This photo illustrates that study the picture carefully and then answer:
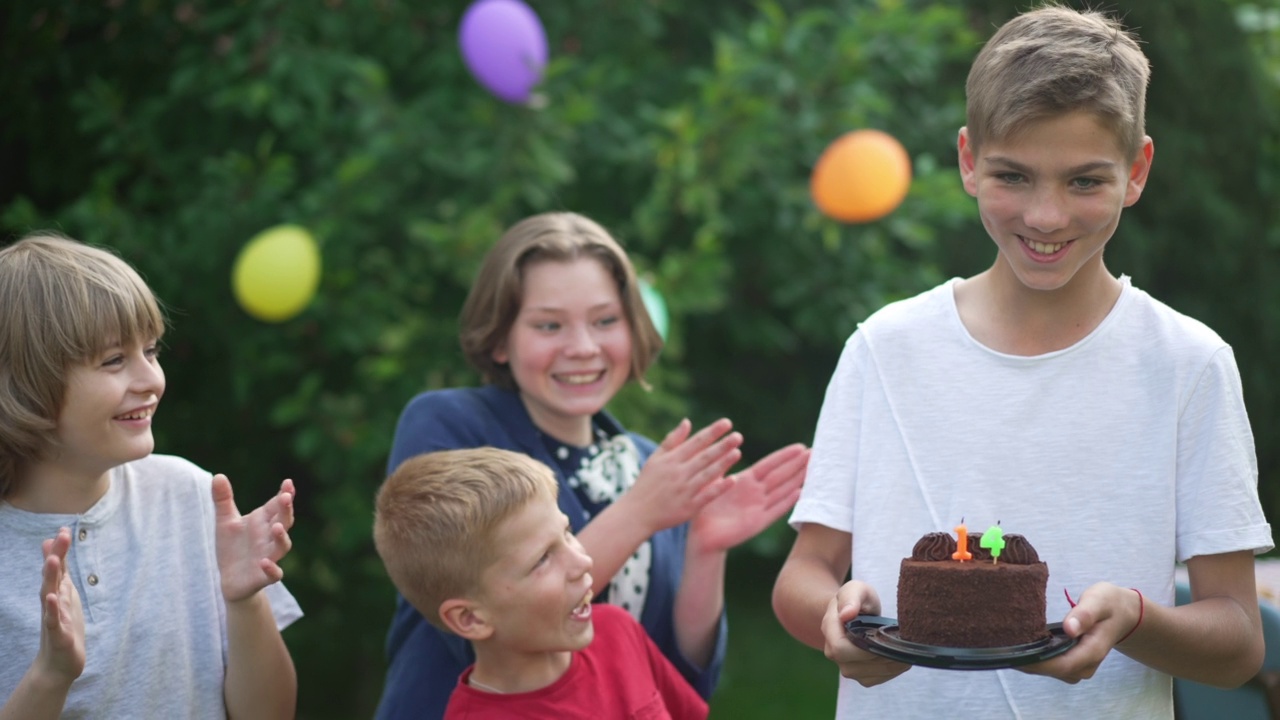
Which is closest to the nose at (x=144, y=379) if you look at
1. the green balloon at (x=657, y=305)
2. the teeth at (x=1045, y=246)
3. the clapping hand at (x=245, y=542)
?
the clapping hand at (x=245, y=542)

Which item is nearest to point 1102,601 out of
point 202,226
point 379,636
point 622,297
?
point 622,297

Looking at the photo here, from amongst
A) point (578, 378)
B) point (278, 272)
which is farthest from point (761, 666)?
point (578, 378)

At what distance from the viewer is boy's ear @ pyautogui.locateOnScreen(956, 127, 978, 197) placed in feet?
7.03

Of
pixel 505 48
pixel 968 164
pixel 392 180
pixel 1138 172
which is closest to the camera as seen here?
pixel 1138 172

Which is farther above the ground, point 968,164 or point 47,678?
point 968,164

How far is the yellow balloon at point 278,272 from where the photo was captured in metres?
4.48

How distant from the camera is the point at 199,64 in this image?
488 cm

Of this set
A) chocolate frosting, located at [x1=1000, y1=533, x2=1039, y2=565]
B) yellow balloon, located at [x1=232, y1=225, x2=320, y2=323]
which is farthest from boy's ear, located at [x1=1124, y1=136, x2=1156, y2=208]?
yellow balloon, located at [x1=232, y1=225, x2=320, y2=323]

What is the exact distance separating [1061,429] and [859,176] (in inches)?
122

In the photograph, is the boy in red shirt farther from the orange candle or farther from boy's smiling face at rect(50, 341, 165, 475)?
the orange candle

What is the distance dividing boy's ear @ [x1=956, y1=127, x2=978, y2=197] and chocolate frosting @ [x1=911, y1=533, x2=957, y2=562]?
578 mm

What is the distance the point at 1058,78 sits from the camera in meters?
2.00

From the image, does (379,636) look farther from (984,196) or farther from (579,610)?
(984,196)

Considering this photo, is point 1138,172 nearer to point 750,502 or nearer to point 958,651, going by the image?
point 958,651
